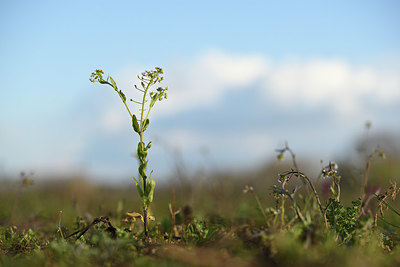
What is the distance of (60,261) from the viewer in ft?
10.1

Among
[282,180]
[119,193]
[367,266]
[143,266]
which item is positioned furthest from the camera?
[119,193]

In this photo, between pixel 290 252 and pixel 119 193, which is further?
pixel 119 193

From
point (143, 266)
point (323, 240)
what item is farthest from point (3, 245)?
point (323, 240)

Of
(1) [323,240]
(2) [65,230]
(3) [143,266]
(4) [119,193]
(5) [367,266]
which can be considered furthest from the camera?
(4) [119,193]

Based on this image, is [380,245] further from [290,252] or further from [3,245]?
[3,245]

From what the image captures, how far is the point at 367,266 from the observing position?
2.65 m

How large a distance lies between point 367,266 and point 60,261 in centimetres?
223

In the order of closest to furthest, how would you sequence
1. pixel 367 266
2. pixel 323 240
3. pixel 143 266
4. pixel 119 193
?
pixel 367 266 → pixel 143 266 → pixel 323 240 → pixel 119 193

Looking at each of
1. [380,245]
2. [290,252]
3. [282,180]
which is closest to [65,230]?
[282,180]

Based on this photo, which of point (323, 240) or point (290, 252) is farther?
point (323, 240)

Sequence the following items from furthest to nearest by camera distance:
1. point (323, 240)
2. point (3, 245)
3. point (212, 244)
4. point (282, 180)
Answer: point (3, 245) → point (282, 180) → point (212, 244) → point (323, 240)

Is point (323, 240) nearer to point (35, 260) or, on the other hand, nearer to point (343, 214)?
point (343, 214)

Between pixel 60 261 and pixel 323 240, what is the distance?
2048mm

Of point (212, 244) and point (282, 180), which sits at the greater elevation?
point (282, 180)
